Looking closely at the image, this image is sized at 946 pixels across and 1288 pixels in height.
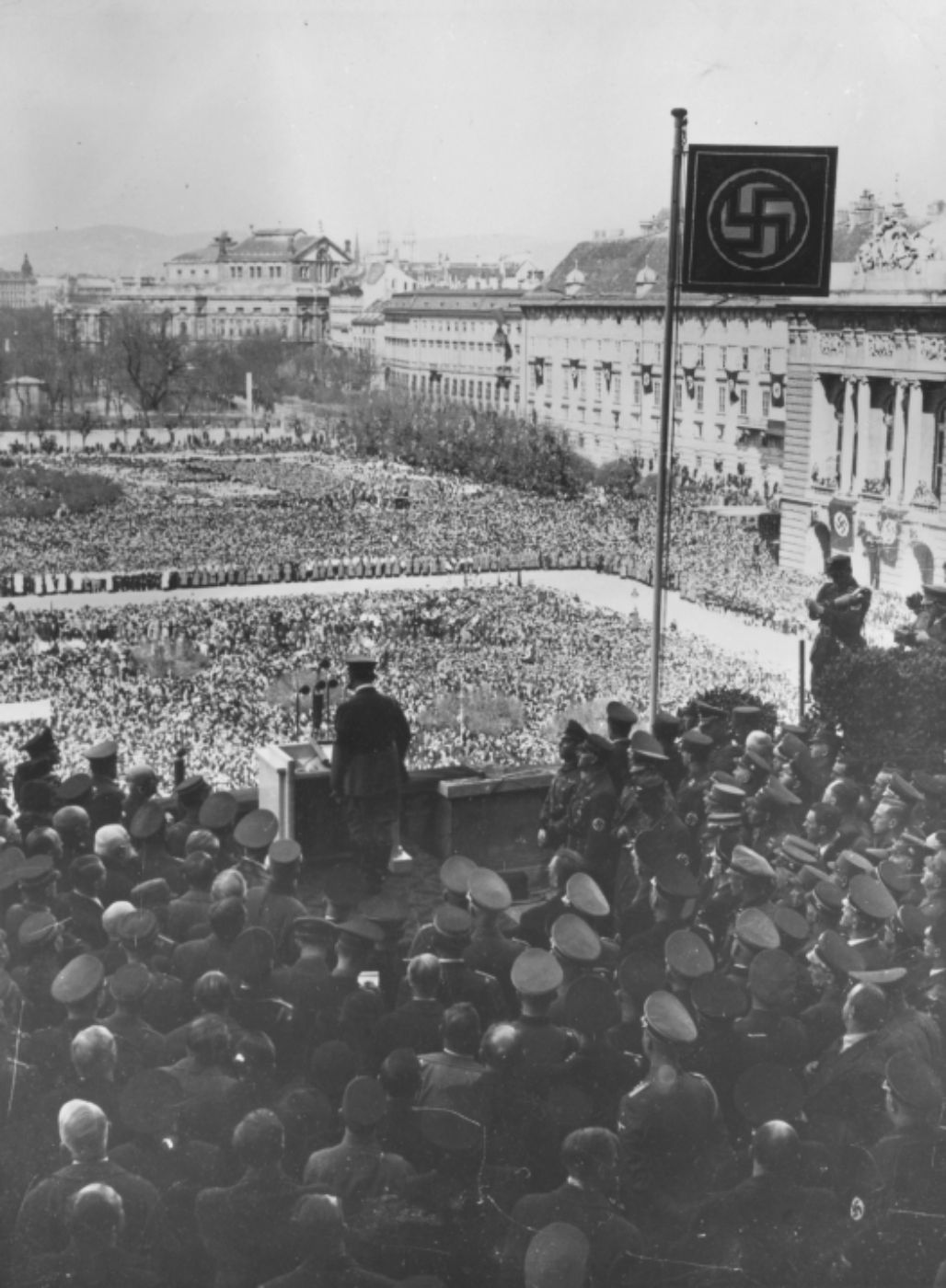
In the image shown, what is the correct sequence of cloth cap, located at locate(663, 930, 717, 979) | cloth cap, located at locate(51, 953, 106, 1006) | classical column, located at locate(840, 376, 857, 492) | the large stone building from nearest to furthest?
cloth cap, located at locate(51, 953, 106, 1006), cloth cap, located at locate(663, 930, 717, 979), the large stone building, classical column, located at locate(840, 376, 857, 492)

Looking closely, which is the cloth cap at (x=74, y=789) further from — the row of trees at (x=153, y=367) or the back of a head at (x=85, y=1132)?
the row of trees at (x=153, y=367)

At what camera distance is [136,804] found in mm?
6707

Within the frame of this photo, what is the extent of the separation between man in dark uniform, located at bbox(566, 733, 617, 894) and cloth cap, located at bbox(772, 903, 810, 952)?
1393 millimetres

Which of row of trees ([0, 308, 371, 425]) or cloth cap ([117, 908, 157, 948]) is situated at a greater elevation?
row of trees ([0, 308, 371, 425])

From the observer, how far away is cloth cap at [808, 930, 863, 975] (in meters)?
4.93

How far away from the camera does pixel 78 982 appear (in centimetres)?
452

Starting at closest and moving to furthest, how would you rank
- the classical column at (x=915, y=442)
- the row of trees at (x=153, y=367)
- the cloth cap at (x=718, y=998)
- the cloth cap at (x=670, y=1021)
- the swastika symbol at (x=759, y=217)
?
the cloth cap at (x=670, y=1021) → the cloth cap at (x=718, y=998) → the swastika symbol at (x=759, y=217) → the classical column at (x=915, y=442) → the row of trees at (x=153, y=367)

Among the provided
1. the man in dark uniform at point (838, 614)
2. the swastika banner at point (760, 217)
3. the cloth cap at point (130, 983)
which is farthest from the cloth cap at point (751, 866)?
the swastika banner at point (760, 217)

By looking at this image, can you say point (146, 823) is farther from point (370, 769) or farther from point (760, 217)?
point (760, 217)

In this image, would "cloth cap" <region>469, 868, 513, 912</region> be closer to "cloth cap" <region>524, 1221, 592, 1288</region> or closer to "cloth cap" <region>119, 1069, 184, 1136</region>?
"cloth cap" <region>119, 1069, 184, 1136</region>

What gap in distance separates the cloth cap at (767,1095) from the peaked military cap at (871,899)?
101 centimetres

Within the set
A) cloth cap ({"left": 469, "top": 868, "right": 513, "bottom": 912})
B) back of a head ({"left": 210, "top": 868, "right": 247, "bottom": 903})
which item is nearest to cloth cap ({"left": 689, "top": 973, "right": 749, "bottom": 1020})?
cloth cap ({"left": 469, "top": 868, "right": 513, "bottom": 912})

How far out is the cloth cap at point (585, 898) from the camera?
5086 millimetres

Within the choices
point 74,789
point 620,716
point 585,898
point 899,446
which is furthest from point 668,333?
point 585,898
